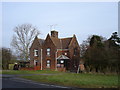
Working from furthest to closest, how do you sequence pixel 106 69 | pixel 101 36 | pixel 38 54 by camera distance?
pixel 38 54 → pixel 101 36 → pixel 106 69

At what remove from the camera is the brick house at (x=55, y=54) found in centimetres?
4209

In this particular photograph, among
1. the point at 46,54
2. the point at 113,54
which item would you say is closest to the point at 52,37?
the point at 46,54

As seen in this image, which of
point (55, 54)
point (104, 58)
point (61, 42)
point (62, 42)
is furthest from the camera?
point (61, 42)

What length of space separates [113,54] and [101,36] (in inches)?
455

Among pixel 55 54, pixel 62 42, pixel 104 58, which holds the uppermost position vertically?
pixel 62 42

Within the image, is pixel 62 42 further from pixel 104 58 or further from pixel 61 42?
pixel 104 58

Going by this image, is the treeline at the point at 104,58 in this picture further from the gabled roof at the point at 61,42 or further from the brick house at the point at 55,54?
the gabled roof at the point at 61,42

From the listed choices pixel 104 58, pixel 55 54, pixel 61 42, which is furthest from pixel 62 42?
pixel 104 58

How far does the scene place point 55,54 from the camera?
42031mm

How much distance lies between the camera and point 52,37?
148 ft

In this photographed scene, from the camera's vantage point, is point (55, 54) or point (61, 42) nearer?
point (55, 54)

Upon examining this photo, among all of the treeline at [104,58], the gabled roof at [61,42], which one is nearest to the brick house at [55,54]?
the gabled roof at [61,42]

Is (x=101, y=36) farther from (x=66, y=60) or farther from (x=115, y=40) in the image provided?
(x=66, y=60)

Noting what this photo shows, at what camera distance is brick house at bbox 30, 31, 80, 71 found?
4209 centimetres
